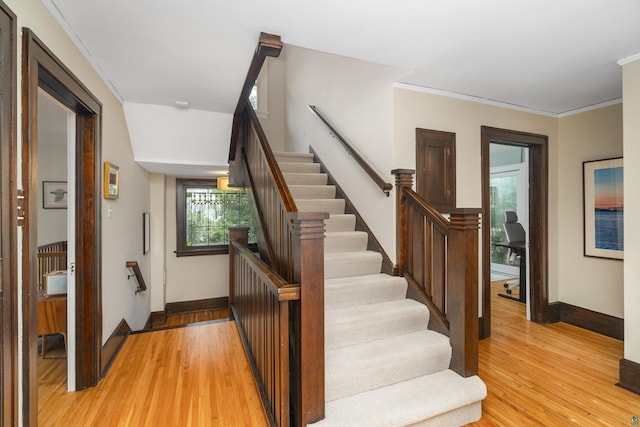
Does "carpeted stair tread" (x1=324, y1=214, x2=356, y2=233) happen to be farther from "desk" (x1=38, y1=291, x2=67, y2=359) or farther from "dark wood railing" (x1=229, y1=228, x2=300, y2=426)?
"desk" (x1=38, y1=291, x2=67, y2=359)

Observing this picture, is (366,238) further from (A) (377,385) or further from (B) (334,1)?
(B) (334,1)

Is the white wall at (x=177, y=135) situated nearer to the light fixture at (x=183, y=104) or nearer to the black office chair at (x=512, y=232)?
the light fixture at (x=183, y=104)

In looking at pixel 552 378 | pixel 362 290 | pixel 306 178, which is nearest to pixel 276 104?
pixel 306 178

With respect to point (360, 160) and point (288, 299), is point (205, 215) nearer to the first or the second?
point (360, 160)

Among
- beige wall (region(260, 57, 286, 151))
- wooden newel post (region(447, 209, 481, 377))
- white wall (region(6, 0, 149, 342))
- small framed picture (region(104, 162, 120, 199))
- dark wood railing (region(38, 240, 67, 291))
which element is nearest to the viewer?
white wall (region(6, 0, 149, 342))

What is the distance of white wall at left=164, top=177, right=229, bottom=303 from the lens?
5.43m

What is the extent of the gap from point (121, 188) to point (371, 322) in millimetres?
2592

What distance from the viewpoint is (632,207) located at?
2.41 metres

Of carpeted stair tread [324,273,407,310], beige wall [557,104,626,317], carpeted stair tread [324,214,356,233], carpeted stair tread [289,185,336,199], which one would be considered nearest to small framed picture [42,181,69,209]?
carpeted stair tread [289,185,336,199]

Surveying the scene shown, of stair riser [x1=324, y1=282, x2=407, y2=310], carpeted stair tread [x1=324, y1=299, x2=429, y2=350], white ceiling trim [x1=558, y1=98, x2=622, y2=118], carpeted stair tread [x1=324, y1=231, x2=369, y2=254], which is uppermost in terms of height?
white ceiling trim [x1=558, y1=98, x2=622, y2=118]

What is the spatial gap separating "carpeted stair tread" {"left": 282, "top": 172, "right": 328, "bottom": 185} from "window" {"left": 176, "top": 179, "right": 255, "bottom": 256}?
198 cm

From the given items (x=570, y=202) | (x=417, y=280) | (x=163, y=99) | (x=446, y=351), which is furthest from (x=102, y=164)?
(x=570, y=202)

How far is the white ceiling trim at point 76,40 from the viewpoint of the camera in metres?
1.72

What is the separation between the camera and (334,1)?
1.73 meters
